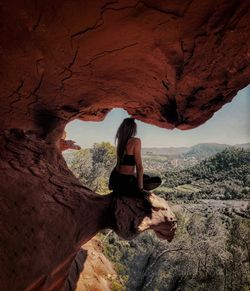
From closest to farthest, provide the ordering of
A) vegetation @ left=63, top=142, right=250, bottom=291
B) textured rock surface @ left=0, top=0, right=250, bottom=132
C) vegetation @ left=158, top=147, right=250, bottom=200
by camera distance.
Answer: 1. textured rock surface @ left=0, top=0, right=250, bottom=132
2. vegetation @ left=63, top=142, right=250, bottom=291
3. vegetation @ left=158, top=147, right=250, bottom=200

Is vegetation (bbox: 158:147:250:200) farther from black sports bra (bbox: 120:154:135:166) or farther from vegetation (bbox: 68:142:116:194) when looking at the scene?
black sports bra (bbox: 120:154:135:166)

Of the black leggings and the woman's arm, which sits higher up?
the woman's arm

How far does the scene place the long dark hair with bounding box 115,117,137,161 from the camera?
366 cm

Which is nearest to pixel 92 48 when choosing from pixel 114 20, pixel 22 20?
pixel 114 20

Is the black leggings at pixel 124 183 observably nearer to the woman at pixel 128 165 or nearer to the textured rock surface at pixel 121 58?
the woman at pixel 128 165

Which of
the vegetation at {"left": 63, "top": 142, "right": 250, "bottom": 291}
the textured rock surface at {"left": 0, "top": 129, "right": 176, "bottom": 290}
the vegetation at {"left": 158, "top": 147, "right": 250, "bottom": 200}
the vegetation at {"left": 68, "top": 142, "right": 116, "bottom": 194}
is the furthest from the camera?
the vegetation at {"left": 158, "top": 147, "right": 250, "bottom": 200}

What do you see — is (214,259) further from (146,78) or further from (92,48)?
(92,48)

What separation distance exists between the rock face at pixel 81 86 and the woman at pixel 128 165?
19 cm

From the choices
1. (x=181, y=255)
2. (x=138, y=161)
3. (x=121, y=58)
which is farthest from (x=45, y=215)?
(x=181, y=255)

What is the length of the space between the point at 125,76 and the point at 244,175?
141 feet

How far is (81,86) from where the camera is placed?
139 inches

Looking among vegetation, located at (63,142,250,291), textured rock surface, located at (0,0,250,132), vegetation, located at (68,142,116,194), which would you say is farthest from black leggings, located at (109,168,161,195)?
vegetation, located at (68,142,116,194)

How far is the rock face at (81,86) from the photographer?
229 centimetres

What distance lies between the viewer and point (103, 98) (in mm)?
3996
